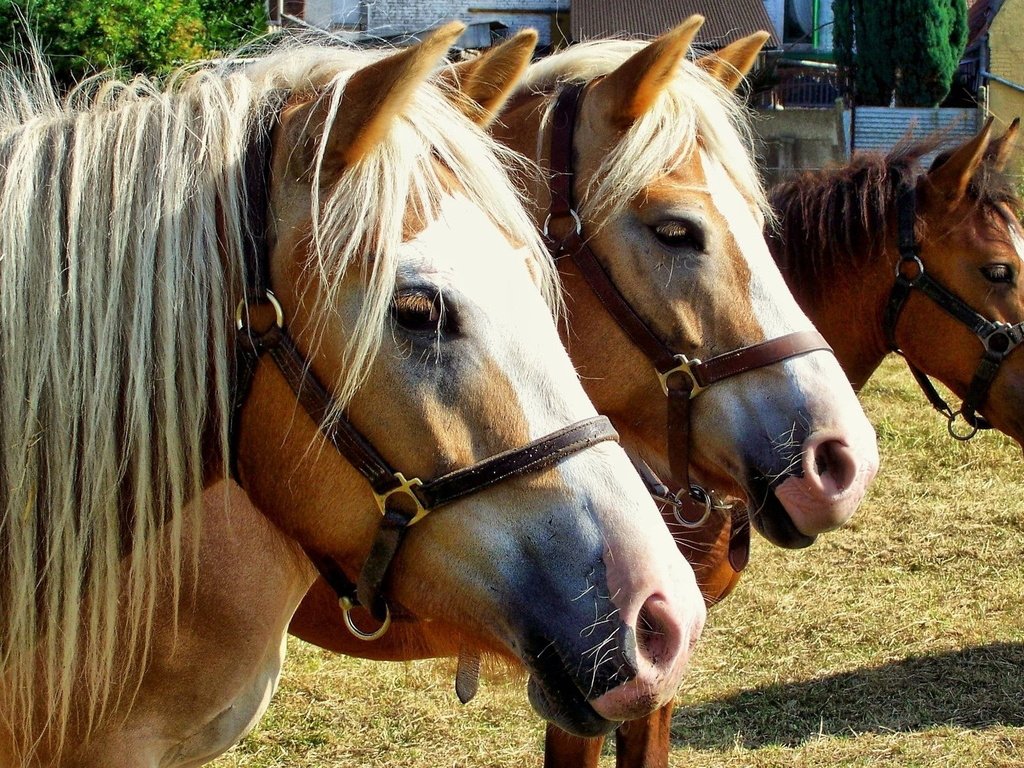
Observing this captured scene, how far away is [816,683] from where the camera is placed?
411 centimetres

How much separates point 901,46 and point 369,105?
19954 mm

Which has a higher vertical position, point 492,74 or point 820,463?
point 492,74

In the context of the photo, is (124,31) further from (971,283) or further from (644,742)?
(644,742)

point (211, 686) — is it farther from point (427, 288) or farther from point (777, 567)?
point (777, 567)

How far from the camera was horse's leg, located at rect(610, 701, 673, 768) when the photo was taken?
2.96 m

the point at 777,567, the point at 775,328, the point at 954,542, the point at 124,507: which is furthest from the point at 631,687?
the point at 954,542

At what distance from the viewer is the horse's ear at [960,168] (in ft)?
11.2

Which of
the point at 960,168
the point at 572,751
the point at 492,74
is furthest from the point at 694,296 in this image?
the point at 960,168

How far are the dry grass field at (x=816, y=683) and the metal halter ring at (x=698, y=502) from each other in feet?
3.37

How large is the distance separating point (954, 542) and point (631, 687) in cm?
472

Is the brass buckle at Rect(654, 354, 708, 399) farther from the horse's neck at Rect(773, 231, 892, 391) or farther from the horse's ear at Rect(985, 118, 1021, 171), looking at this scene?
the horse's ear at Rect(985, 118, 1021, 171)

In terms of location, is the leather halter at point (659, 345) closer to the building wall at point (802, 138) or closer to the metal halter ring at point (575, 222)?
the metal halter ring at point (575, 222)

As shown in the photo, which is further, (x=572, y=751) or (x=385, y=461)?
(x=572, y=751)

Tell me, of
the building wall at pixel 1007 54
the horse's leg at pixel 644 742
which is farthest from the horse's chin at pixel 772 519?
the building wall at pixel 1007 54
